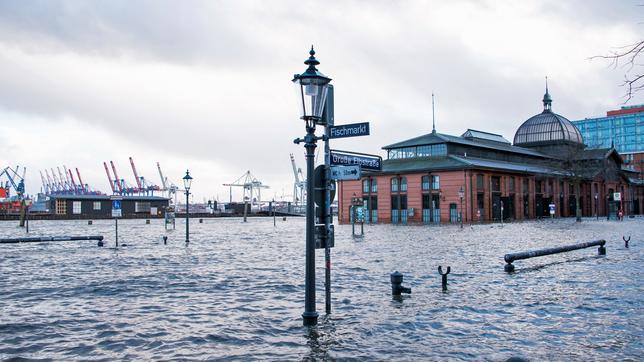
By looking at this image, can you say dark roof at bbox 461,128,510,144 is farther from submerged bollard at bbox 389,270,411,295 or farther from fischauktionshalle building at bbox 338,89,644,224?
submerged bollard at bbox 389,270,411,295

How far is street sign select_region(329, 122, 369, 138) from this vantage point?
11.2m

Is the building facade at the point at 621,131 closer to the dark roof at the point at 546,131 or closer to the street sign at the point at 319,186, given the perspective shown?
the dark roof at the point at 546,131

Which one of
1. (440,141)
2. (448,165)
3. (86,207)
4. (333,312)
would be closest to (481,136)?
(440,141)

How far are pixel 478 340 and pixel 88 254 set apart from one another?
23103 mm

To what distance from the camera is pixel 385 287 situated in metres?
15.6

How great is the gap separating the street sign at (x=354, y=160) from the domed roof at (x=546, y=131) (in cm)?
9333

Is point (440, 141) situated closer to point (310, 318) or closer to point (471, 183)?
point (471, 183)

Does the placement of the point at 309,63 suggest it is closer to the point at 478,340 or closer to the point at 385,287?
the point at 478,340

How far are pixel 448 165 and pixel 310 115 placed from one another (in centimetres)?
5941

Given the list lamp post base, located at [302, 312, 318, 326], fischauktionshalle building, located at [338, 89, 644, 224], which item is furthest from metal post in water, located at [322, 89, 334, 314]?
fischauktionshalle building, located at [338, 89, 644, 224]

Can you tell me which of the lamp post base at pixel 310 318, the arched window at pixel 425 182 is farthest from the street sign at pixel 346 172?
the arched window at pixel 425 182

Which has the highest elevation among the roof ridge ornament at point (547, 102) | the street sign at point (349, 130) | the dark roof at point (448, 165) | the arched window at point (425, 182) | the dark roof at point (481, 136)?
the roof ridge ornament at point (547, 102)

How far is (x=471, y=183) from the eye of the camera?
66750 mm

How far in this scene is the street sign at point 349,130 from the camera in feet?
36.8
